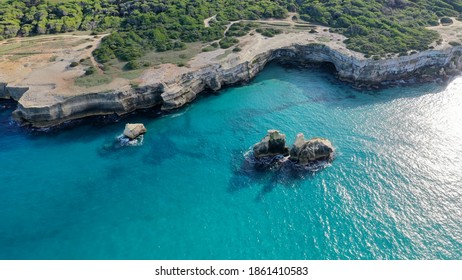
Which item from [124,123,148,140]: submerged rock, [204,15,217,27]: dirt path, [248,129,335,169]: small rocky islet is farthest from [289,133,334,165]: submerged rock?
[204,15,217,27]: dirt path

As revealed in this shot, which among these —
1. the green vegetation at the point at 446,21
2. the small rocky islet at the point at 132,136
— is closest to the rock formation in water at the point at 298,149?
the small rocky islet at the point at 132,136

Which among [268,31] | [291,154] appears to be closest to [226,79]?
[268,31]

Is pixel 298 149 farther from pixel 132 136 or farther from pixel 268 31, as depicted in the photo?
pixel 268 31

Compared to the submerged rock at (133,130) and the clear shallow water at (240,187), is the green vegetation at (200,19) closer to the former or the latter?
the clear shallow water at (240,187)

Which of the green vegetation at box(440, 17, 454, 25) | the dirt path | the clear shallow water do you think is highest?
the green vegetation at box(440, 17, 454, 25)

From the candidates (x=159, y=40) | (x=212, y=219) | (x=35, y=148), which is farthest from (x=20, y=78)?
(x=212, y=219)

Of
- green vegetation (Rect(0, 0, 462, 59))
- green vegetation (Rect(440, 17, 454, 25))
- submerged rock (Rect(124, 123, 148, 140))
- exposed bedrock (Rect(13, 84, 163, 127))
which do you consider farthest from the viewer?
green vegetation (Rect(440, 17, 454, 25))

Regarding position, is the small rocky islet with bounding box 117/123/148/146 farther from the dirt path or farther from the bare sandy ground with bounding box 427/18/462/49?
the bare sandy ground with bounding box 427/18/462/49
